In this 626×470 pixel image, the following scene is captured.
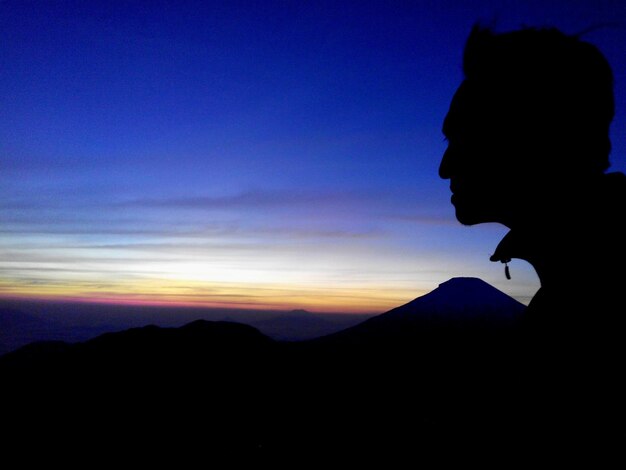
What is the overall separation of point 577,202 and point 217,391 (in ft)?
376

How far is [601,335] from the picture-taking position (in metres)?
1.50

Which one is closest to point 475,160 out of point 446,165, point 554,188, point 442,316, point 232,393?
point 446,165

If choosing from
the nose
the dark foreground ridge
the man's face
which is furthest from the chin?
the dark foreground ridge

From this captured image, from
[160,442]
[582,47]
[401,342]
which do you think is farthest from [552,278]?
[401,342]

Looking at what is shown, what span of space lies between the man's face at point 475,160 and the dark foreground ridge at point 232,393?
57543 mm

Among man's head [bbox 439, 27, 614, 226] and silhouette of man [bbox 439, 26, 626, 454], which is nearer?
silhouette of man [bbox 439, 26, 626, 454]

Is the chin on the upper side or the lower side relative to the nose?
lower

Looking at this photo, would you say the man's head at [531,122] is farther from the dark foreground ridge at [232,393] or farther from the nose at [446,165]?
the dark foreground ridge at [232,393]

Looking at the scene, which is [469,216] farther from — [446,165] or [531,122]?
[531,122]

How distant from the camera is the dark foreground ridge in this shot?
85250 mm

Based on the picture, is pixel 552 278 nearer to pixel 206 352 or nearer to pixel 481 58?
pixel 481 58

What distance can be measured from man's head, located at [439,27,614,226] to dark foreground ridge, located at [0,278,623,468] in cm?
5768

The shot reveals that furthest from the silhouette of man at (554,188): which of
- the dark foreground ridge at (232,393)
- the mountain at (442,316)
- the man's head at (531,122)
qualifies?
the mountain at (442,316)

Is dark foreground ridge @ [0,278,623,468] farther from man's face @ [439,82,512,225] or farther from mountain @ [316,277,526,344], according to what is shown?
man's face @ [439,82,512,225]
